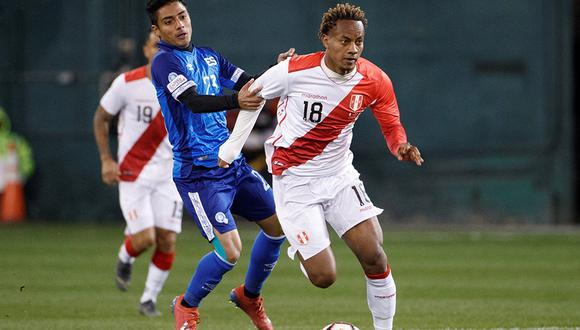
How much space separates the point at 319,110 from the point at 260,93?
43cm

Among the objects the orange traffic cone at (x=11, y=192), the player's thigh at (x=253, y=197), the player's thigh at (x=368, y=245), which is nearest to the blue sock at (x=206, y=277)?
the player's thigh at (x=253, y=197)

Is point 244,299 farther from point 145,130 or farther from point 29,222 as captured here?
point 29,222

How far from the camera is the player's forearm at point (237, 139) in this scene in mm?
8109

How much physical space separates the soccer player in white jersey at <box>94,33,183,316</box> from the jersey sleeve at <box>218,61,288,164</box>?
2999 mm

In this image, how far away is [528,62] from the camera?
20719 mm

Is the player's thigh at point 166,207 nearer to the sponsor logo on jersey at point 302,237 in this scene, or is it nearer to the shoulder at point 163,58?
the shoulder at point 163,58

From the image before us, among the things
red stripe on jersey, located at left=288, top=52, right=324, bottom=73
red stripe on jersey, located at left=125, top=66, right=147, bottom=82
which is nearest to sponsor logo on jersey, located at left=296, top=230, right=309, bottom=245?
red stripe on jersey, located at left=288, top=52, right=324, bottom=73

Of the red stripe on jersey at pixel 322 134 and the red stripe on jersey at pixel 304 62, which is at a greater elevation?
the red stripe on jersey at pixel 304 62

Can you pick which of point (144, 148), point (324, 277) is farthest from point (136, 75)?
point (324, 277)

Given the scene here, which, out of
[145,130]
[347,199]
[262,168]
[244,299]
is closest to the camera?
[347,199]

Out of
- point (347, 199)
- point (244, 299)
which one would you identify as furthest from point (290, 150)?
point (244, 299)

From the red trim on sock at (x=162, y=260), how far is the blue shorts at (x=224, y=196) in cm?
208

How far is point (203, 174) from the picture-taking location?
860 cm

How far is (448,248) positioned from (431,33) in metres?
5.34
